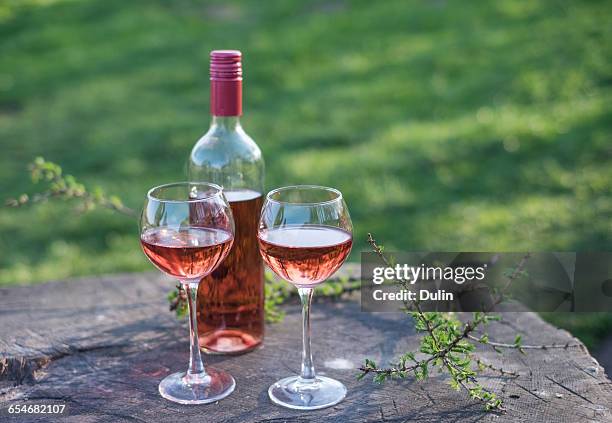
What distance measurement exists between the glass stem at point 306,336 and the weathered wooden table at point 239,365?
0.40 feet

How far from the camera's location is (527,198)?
6.00 m

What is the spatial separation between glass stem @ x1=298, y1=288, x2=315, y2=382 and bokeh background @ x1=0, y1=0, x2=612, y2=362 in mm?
2932

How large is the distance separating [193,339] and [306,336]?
0.31 metres

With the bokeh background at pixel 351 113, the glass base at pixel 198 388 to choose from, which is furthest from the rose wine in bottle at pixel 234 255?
the bokeh background at pixel 351 113

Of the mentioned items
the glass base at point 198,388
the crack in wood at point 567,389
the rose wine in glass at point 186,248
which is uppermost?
the rose wine in glass at point 186,248

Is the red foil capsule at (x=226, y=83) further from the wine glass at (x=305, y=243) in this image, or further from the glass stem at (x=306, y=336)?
Answer: the glass stem at (x=306, y=336)

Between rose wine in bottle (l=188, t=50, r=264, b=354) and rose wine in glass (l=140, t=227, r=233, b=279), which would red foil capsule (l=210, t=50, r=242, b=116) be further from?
rose wine in glass (l=140, t=227, r=233, b=279)

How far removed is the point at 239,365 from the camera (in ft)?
7.71

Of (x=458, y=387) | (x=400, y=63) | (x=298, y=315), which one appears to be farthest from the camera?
(x=400, y=63)

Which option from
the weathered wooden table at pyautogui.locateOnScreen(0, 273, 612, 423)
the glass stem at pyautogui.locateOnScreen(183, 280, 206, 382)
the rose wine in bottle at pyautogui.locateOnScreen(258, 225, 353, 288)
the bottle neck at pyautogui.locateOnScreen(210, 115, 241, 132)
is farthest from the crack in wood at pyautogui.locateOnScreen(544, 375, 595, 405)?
the bottle neck at pyautogui.locateOnScreen(210, 115, 241, 132)

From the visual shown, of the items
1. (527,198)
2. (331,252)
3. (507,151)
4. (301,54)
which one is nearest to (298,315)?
(331,252)

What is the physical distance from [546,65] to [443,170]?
2.27 meters

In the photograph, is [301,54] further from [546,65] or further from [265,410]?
[265,410]

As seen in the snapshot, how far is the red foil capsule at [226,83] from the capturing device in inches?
88.9
